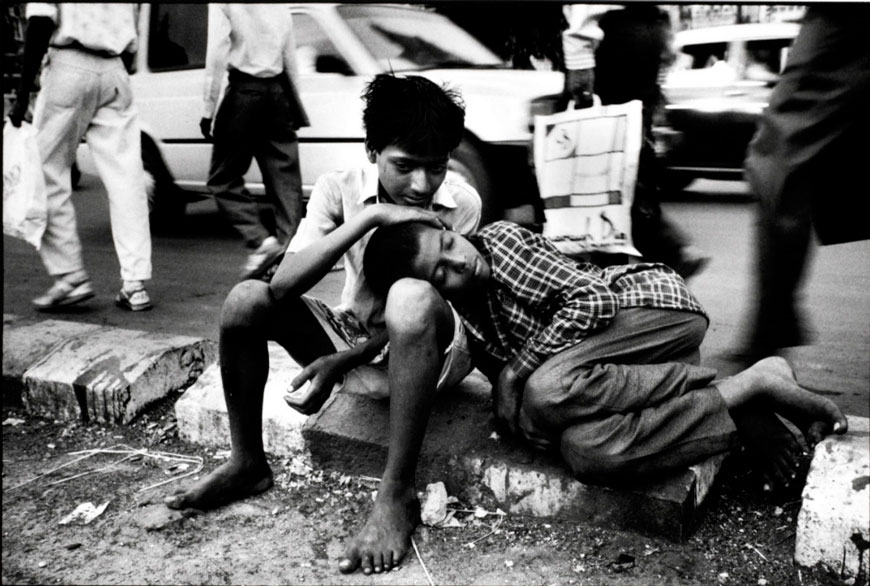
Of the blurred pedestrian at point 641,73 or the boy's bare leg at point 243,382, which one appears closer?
the boy's bare leg at point 243,382

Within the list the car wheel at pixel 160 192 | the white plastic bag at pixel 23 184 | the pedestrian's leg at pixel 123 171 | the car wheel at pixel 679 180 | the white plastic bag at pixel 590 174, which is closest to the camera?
the white plastic bag at pixel 590 174

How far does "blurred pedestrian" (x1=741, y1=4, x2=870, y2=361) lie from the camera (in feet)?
7.64

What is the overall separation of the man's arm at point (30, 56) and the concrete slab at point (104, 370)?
1158 mm

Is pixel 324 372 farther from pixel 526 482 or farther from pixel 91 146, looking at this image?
pixel 91 146

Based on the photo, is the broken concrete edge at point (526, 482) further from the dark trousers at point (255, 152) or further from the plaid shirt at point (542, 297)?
the dark trousers at point (255, 152)

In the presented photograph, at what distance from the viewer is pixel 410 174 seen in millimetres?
2277

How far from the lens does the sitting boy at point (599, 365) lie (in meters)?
2.06

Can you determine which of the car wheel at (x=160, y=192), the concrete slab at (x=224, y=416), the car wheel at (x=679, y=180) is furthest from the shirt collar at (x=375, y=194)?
the car wheel at (x=160, y=192)

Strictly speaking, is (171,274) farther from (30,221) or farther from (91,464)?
(91,464)

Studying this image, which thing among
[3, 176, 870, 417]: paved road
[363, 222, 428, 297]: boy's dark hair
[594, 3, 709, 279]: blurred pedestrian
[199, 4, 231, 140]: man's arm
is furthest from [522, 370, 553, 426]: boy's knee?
[199, 4, 231, 140]: man's arm

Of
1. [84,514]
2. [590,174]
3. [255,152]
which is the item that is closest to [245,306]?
[84,514]

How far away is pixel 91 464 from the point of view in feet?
8.80

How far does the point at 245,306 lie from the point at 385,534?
2.20 ft

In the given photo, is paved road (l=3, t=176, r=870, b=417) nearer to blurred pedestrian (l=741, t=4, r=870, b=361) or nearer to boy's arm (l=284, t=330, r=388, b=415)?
blurred pedestrian (l=741, t=4, r=870, b=361)
